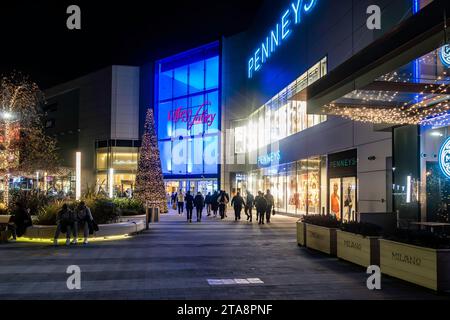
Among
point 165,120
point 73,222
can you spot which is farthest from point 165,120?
point 73,222

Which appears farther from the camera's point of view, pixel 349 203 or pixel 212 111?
pixel 212 111

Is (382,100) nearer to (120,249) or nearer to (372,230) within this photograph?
(372,230)

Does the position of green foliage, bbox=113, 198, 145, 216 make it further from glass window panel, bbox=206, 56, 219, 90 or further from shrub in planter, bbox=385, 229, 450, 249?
glass window panel, bbox=206, 56, 219, 90

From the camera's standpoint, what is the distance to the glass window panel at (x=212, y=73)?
4879 cm

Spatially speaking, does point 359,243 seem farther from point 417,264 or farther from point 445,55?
point 445,55

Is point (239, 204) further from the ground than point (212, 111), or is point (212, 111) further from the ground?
point (212, 111)

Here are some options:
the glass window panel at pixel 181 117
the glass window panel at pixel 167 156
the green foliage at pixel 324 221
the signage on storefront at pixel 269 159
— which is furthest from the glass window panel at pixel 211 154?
the green foliage at pixel 324 221

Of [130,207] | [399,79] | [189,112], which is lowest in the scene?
[130,207]

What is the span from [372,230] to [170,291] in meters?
5.11

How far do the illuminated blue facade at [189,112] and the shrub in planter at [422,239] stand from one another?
38.3 m

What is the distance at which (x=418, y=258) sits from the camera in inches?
356

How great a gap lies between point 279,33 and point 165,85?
87.7 ft

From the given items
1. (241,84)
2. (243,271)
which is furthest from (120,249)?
(241,84)

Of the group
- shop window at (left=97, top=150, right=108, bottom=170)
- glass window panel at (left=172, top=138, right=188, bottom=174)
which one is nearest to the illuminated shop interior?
glass window panel at (left=172, top=138, right=188, bottom=174)
